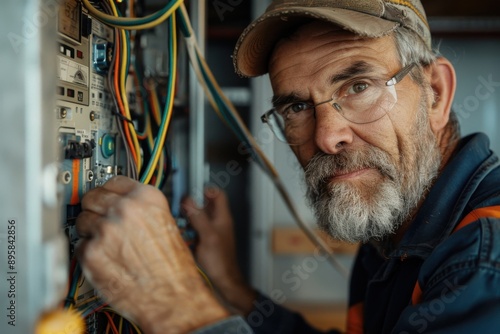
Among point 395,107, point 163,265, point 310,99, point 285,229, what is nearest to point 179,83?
point 310,99

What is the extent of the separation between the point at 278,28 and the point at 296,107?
18 cm

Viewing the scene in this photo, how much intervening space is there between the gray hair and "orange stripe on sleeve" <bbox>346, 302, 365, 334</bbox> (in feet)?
→ 2.08

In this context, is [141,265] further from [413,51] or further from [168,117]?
[413,51]

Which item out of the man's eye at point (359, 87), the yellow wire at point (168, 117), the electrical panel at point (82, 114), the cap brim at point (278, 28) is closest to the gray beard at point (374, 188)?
the man's eye at point (359, 87)

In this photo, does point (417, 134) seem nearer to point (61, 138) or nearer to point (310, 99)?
point (310, 99)

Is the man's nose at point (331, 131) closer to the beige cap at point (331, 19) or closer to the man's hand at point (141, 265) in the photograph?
the beige cap at point (331, 19)

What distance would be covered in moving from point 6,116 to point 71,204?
0.97 ft

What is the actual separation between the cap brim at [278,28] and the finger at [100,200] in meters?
0.50

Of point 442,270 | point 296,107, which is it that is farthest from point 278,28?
point 442,270

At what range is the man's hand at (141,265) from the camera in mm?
628

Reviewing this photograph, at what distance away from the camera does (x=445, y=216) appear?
3.05 ft

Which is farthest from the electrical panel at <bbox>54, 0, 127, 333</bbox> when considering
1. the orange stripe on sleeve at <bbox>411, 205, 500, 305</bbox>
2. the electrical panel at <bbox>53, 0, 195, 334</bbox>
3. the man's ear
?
the man's ear

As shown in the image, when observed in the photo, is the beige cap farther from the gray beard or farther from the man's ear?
the gray beard

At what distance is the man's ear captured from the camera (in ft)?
3.57
